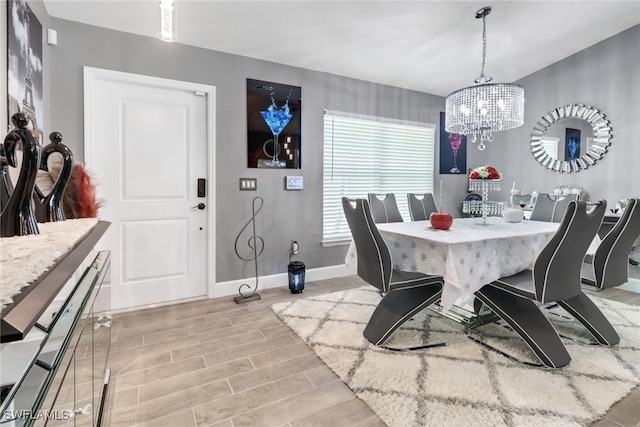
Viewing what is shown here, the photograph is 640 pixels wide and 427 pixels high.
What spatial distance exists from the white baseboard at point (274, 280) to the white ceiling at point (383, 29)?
235 centimetres

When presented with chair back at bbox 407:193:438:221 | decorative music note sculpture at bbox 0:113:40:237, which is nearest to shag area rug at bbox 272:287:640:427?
→ chair back at bbox 407:193:438:221

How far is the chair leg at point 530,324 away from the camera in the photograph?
2035mm

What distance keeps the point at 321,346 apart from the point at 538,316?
1474 millimetres

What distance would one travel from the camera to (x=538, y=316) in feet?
7.11

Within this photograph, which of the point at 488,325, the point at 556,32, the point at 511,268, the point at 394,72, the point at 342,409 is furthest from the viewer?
the point at 394,72

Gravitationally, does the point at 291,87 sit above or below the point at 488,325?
above

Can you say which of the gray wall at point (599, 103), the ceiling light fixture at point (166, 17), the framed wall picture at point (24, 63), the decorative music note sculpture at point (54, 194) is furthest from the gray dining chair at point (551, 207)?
the framed wall picture at point (24, 63)

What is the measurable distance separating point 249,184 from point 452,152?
326 centimetres

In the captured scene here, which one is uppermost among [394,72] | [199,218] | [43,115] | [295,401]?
[394,72]

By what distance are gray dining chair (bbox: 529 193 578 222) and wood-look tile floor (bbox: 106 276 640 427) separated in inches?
71.9

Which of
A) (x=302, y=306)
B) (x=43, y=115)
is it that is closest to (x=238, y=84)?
(x=43, y=115)

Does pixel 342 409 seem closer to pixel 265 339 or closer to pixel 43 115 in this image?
pixel 265 339

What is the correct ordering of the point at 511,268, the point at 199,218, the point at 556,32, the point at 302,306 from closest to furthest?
the point at 511,268
the point at 302,306
the point at 199,218
the point at 556,32

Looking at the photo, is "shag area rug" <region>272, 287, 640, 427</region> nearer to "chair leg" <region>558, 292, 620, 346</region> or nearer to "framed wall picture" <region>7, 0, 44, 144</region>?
"chair leg" <region>558, 292, 620, 346</region>
